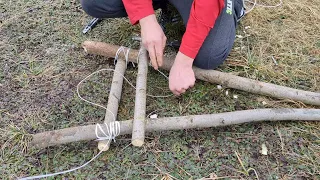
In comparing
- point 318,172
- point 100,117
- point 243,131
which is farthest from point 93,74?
point 318,172

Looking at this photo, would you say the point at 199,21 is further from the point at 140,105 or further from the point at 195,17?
the point at 140,105

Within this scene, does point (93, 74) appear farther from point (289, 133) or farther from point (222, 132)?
point (289, 133)

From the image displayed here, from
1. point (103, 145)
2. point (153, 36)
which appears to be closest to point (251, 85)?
point (153, 36)

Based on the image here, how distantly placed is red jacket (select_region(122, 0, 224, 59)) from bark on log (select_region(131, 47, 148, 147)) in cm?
23

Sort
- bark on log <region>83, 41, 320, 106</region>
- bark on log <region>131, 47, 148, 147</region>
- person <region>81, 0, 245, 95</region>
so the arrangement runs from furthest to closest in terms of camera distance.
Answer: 1. bark on log <region>83, 41, 320, 106</region>
2. person <region>81, 0, 245, 95</region>
3. bark on log <region>131, 47, 148, 147</region>

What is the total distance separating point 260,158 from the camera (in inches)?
63.0

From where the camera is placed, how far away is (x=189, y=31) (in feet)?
5.37

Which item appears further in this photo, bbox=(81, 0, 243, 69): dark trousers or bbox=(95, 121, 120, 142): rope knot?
bbox=(81, 0, 243, 69): dark trousers

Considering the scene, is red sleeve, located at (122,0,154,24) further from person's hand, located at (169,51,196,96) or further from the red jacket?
person's hand, located at (169,51,196,96)

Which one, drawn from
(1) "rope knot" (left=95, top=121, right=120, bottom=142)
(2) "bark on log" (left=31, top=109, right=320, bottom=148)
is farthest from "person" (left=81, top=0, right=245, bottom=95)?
(1) "rope knot" (left=95, top=121, right=120, bottom=142)

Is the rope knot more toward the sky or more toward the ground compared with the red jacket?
more toward the ground

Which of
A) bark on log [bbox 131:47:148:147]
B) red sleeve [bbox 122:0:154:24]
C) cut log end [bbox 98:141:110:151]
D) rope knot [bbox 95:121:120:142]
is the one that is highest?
red sleeve [bbox 122:0:154:24]

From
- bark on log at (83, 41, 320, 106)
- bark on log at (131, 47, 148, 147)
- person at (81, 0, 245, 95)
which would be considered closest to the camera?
bark on log at (131, 47, 148, 147)

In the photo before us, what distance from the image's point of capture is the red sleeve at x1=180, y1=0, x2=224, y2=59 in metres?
1.56
